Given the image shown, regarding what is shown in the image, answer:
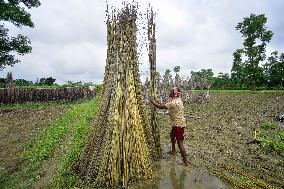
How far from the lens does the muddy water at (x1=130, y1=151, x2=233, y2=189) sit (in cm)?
692

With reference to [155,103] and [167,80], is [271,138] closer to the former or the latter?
[155,103]

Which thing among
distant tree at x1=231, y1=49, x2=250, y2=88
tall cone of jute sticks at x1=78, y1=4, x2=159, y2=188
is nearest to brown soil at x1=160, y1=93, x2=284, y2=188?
tall cone of jute sticks at x1=78, y1=4, x2=159, y2=188

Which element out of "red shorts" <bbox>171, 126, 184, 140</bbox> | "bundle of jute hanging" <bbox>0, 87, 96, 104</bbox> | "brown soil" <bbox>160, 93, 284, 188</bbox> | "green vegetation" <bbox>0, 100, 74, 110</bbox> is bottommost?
"brown soil" <bbox>160, 93, 284, 188</bbox>

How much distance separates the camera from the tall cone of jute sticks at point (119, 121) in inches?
255

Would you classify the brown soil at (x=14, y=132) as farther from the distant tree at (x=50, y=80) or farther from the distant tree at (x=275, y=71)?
the distant tree at (x=275, y=71)

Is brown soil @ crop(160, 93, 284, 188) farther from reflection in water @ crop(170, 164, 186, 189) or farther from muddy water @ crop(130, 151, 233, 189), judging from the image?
reflection in water @ crop(170, 164, 186, 189)

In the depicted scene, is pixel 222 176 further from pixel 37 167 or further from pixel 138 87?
pixel 37 167

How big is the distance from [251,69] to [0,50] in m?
28.6

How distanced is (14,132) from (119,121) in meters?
8.68

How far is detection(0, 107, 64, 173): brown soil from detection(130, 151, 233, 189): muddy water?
3.63 m

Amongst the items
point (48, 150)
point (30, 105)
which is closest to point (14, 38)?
point (30, 105)

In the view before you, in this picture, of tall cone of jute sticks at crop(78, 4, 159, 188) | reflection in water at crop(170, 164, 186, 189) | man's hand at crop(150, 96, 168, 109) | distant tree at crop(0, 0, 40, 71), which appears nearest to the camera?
tall cone of jute sticks at crop(78, 4, 159, 188)

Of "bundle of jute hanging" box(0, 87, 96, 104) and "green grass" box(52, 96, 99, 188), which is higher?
"bundle of jute hanging" box(0, 87, 96, 104)

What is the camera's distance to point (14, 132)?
1382 cm
